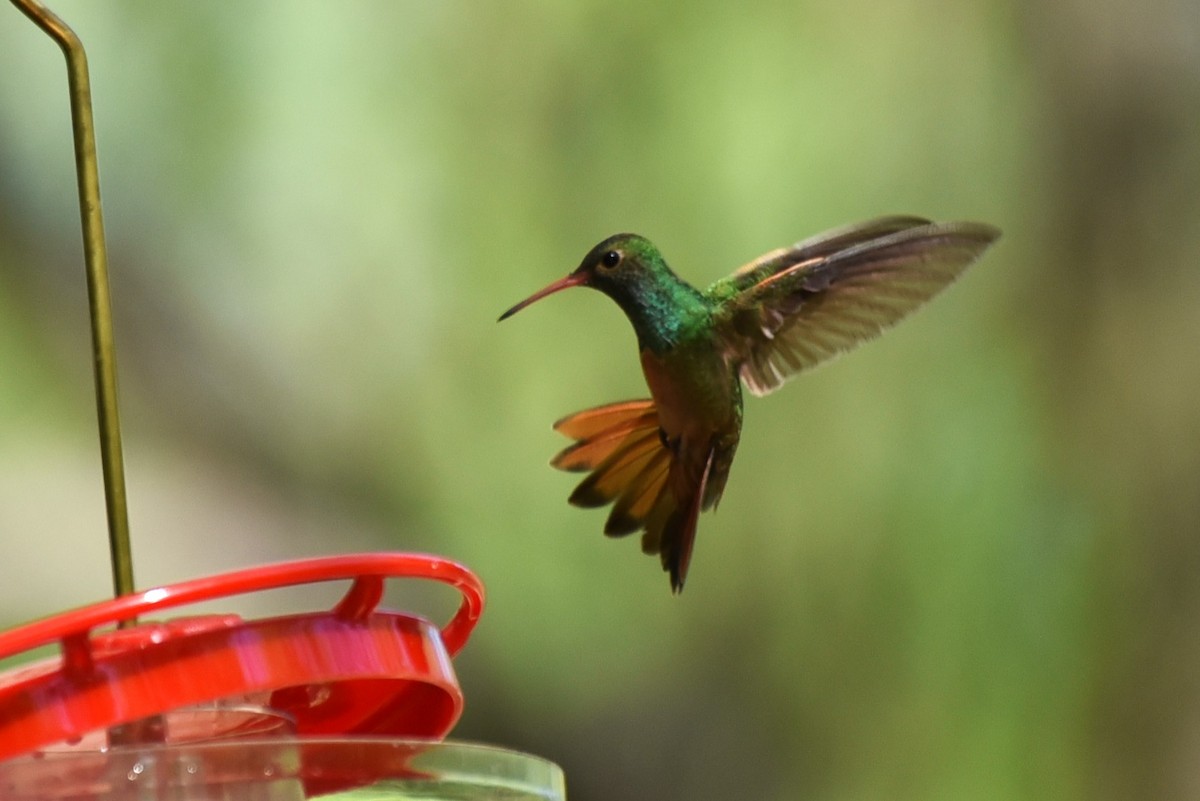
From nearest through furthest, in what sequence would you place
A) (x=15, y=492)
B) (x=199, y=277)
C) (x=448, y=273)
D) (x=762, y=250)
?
(x=15, y=492)
(x=199, y=277)
(x=448, y=273)
(x=762, y=250)

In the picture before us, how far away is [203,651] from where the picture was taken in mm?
598

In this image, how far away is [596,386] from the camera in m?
1.83

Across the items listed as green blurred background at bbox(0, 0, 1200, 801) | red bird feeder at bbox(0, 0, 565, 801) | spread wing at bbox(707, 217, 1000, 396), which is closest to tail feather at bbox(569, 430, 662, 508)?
spread wing at bbox(707, 217, 1000, 396)

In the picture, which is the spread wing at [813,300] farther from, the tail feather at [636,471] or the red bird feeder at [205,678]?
the red bird feeder at [205,678]

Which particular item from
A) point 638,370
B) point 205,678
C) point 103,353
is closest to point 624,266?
point 103,353

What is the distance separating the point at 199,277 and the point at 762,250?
768 mm

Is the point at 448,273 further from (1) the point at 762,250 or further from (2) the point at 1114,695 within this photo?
(2) the point at 1114,695

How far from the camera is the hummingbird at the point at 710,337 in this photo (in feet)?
3.57

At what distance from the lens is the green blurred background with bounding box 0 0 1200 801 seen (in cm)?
164

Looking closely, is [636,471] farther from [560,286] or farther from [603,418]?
[560,286]

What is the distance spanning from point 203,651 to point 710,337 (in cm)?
64

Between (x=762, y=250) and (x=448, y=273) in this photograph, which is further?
(x=762, y=250)

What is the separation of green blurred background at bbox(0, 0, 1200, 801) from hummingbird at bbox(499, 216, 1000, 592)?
0.65 metres

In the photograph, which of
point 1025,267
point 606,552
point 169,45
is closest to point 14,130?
point 169,45
